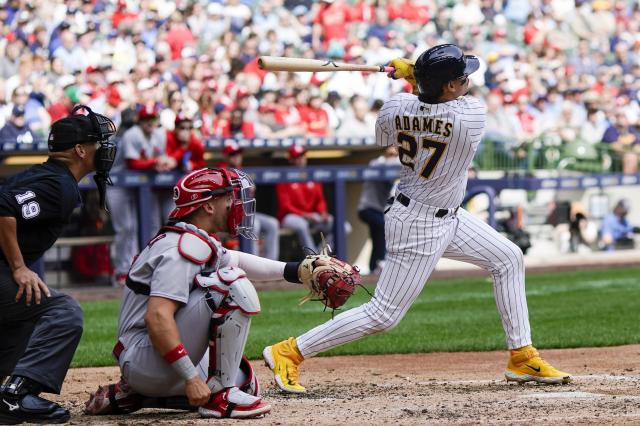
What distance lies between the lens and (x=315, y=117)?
14859mm

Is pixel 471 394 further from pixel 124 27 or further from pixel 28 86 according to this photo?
pixel 124 27

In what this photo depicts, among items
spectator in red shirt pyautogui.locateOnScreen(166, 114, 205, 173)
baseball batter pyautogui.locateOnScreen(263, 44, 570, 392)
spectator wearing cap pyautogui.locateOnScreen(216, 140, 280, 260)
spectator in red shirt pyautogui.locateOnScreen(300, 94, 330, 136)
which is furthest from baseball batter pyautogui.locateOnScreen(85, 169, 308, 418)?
spectator in red shirt pyautogui.locateOnScreen(300, 94, 330, 136)

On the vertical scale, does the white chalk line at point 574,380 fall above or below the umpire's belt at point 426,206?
below

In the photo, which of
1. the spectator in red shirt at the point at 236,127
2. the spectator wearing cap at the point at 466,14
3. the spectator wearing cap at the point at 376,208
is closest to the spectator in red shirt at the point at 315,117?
the spectator in red shirt at the point at 236,127

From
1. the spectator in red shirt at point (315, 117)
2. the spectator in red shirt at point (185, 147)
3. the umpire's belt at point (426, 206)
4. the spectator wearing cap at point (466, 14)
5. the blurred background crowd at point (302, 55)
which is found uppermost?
the spectator wearing cap at point (466, 14)

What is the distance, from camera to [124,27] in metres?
16.5

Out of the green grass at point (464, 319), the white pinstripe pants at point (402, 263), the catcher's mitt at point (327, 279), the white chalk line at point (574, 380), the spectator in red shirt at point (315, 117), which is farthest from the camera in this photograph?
the spectator in red shirt at point (315, 117)

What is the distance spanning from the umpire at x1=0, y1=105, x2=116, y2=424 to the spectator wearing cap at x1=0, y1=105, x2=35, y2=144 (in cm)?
762

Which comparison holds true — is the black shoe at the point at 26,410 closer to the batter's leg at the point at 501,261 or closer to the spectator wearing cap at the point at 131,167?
the batter's leg at the point at 501,261

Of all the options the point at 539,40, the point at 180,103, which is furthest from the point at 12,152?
the point at 539,40

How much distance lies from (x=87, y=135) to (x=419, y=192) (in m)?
1.66

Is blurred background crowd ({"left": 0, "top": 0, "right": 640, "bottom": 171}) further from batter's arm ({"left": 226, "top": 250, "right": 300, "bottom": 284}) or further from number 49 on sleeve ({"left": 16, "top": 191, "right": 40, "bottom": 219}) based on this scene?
number 49 on sleeve ({"left": 16, "top": 191, "right": 40, "bottom": 219})

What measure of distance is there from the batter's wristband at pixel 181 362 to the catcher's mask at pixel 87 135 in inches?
36.3

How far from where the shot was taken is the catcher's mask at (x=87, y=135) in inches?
191
